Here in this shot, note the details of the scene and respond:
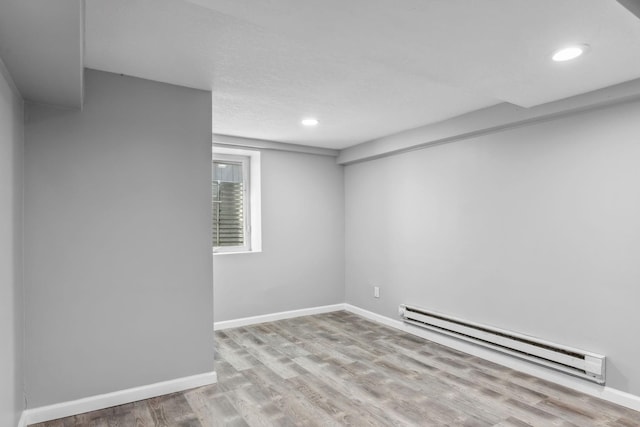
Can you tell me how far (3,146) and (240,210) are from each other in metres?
3.10

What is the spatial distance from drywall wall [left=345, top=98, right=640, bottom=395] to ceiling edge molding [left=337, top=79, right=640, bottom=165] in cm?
10

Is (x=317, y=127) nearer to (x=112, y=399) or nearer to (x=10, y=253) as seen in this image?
(x=10, y=253)

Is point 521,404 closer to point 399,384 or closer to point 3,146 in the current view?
point 399,384

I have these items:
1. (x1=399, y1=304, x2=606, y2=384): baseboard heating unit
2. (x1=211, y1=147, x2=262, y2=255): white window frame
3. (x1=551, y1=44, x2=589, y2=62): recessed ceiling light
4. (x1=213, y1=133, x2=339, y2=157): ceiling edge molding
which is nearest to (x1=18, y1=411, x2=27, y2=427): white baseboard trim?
(x1=211, y1=147, x2=262, y2=255): white window frame

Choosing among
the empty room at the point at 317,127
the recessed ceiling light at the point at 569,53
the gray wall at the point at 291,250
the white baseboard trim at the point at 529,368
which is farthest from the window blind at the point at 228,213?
the recessed ceiling light at the point at 569,53

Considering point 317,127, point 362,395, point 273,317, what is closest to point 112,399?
point 362,395

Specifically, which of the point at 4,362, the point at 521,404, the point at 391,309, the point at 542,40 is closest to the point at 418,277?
the point at 391,309

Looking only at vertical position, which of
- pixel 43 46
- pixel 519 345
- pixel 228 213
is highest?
pixel 43 46

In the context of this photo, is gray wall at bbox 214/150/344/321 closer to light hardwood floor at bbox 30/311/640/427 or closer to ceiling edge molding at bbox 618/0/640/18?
light hardwood floor at bbox 30/311/640/427

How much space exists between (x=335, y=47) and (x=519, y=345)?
279 cm

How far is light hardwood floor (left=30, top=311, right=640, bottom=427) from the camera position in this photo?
7.86ft

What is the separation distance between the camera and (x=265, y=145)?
4613 millimetres

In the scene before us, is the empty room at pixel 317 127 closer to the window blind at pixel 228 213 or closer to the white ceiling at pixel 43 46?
the white ceiling at pixel 43 46

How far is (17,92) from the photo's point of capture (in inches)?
84.2
